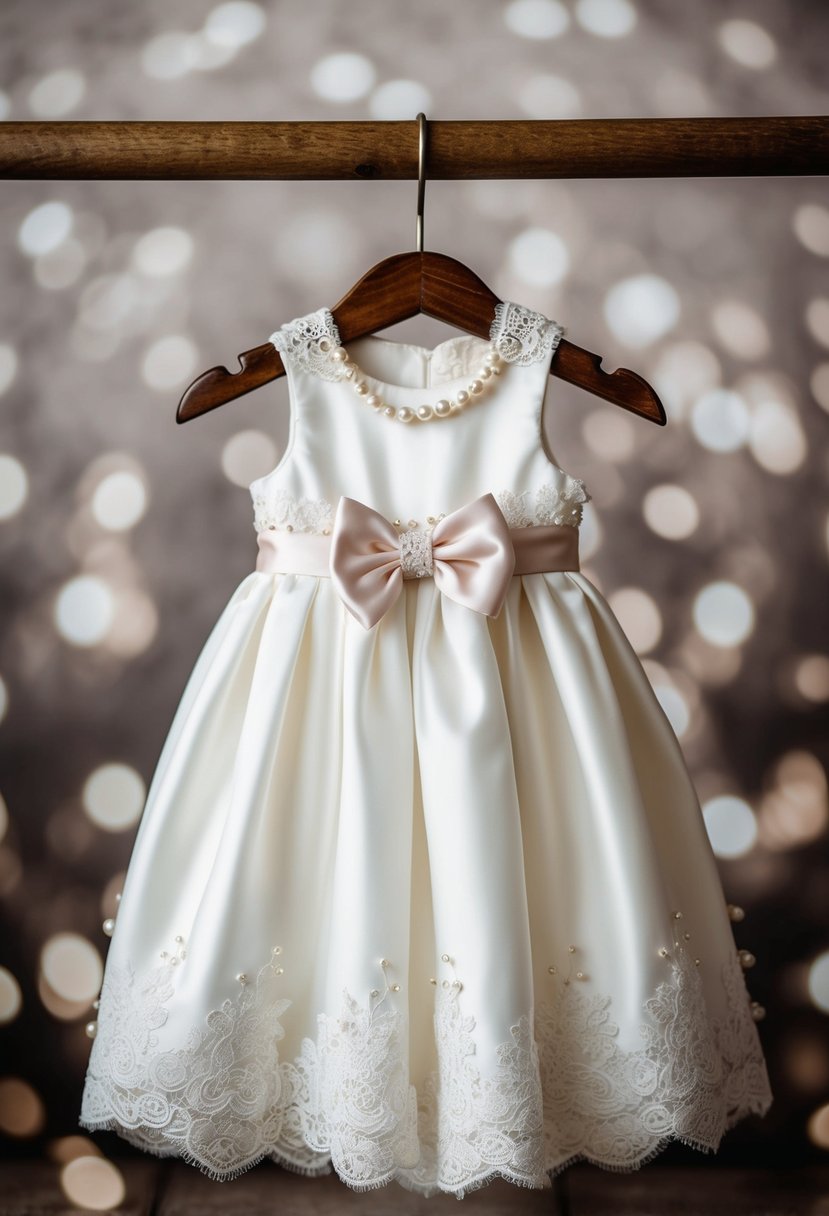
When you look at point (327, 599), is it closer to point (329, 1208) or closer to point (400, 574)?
point (400, 574)

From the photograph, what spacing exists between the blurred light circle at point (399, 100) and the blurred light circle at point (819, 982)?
1.59 m

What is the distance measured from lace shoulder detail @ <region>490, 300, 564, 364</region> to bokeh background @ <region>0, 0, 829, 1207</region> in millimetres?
688

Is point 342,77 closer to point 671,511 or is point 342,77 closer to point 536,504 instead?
point 671,511

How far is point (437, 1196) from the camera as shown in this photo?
Result: 4.47 feet

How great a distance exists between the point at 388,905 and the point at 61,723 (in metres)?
0.95

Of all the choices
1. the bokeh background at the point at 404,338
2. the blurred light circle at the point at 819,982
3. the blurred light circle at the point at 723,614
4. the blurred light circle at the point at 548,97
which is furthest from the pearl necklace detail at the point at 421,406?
the blurred light circle at the point at 819,982

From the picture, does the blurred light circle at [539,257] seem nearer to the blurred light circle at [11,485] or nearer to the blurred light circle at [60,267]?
the blurred light circle at [60,267]

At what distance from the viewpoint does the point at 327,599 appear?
99cm

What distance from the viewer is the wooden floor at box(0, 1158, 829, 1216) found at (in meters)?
1.36

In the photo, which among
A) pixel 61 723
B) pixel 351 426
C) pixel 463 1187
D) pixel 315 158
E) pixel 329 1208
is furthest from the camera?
pixel 61 723

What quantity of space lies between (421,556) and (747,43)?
1357 millimetres

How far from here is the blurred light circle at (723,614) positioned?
1.68 m

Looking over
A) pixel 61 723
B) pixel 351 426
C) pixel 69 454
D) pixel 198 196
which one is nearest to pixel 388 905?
pixel 351 426

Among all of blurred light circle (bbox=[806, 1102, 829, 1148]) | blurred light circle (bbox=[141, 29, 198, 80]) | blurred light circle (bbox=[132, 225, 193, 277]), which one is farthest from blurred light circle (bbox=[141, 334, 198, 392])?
blurred light circle (bbox=[806, 1102, 829, 1148])
